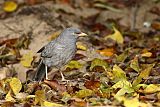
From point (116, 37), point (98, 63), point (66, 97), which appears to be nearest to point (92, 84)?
→ point (66, 97)

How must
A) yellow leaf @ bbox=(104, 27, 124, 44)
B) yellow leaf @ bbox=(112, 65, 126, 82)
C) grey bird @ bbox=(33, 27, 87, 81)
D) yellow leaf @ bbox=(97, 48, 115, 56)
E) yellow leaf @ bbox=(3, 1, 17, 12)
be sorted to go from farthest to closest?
yellow leaf @ bbox=(3, 1, 17, 12), yellow leaf @ bbox=(104, 27, 124, 44), yellow leaf @ bbox=(97, 48, 115, 56), grey bird @ bbox=(33, 27, 87, 81), yellow leaf @ bbox=(112, 65, 126, 82)

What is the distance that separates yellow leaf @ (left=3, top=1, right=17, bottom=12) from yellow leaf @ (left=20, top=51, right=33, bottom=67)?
6.69 ft

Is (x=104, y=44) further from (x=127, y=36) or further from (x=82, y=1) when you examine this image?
(x=82, y=1)

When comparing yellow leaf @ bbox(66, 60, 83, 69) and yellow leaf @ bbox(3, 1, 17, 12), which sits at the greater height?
yellow leaf @ bbox(3, 1, 17, 12)

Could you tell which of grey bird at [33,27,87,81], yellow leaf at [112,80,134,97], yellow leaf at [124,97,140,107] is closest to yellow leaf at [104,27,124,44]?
grey bird at [33,27,87,81]

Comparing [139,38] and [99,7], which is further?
[99,7]

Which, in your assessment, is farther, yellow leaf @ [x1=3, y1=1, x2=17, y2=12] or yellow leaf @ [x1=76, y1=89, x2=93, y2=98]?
yellow leaf @ [x1=3, y1=1, x2=17, y2=12]

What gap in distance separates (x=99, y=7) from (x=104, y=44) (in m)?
2.15

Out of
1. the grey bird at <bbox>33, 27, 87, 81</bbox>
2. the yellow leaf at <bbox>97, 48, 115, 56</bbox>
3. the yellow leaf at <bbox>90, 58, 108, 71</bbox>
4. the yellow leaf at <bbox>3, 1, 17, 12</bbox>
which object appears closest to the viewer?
the grey bird at <bbox>33, 27, 87, 81</bbox>

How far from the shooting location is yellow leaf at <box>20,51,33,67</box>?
28.0 ft

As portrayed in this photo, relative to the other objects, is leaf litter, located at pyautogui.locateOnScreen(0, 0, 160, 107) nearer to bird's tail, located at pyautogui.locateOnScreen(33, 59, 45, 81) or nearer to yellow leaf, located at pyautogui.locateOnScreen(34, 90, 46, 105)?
yellow leaf, located at pyautogui.locateOnScreen(34, 90, 46, 105)

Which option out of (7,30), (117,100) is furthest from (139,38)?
(117,100)

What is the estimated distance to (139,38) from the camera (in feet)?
33.6

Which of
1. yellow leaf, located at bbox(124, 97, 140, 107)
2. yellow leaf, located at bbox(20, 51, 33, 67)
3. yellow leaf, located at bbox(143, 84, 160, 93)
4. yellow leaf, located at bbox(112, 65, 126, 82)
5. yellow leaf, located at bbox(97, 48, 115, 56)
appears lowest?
yellow leaf, located at bbox(124, 97, 140, 107)
